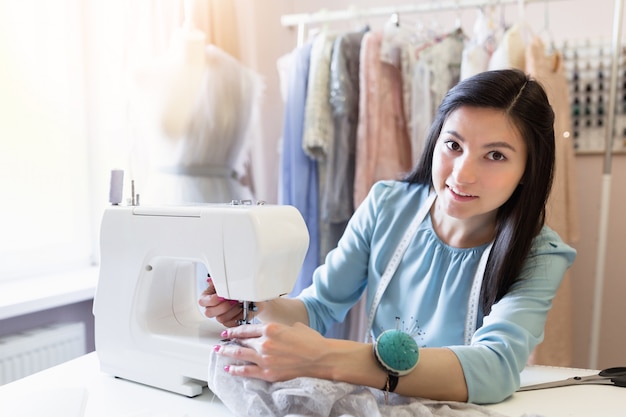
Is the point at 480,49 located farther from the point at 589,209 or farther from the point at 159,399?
the point at 159,399

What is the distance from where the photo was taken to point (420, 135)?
193 centimetres

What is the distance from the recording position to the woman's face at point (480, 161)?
981 millimetres

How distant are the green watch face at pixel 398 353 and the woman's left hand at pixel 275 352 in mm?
87

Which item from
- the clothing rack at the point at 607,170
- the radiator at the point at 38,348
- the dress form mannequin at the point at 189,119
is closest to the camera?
the radiator at the point at 38,348

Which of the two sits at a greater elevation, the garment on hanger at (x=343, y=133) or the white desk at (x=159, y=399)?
the garment on hanger at (x=343, y=133)

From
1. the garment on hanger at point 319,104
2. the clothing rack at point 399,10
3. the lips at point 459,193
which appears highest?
the clothing rack at point 399,10

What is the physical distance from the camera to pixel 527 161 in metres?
1.03

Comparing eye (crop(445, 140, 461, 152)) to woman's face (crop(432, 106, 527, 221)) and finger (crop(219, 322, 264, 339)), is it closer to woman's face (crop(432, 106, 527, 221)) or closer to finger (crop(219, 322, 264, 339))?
woman's face (crop(432, 106, 527, 221))

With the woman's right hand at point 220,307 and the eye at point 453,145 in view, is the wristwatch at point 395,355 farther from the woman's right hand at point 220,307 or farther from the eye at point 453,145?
the eye at point 453,145

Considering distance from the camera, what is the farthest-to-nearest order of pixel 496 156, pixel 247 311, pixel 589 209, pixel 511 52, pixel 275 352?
pixel 589 209 < pixel 511 52 < pixel 496 156 < pixel 247 311 < pixel 275 352

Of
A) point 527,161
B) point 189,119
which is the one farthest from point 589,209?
point 189,119

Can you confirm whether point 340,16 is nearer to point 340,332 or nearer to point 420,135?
point 420,135

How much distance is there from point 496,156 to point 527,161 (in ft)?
0.26

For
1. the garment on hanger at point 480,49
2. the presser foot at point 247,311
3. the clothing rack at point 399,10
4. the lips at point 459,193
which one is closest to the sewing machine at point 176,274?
the presser foot at point 247,311
